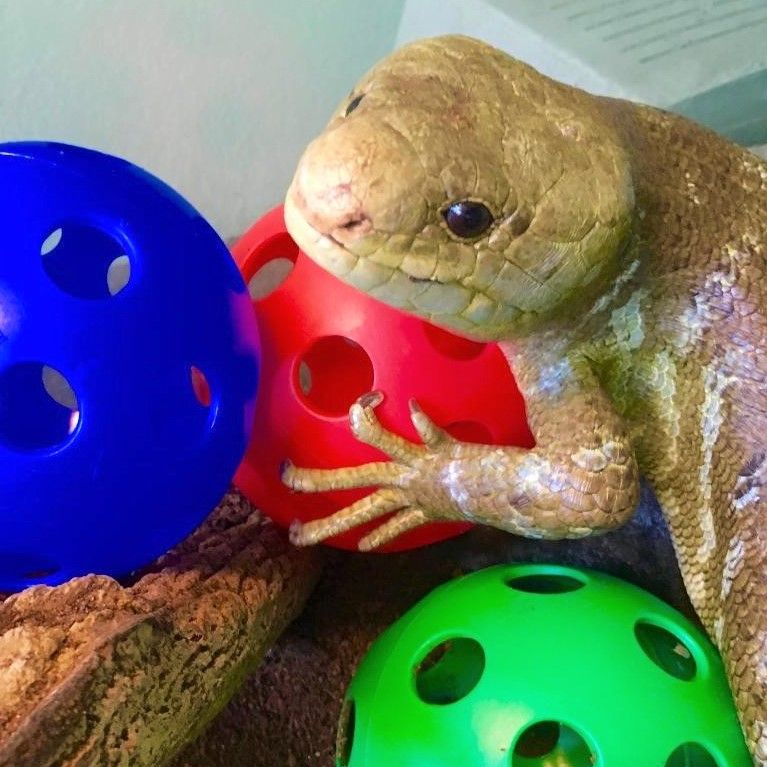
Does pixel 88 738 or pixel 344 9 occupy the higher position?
pixel 344 9

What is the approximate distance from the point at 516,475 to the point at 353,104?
596 millimetres

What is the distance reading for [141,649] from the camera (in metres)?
1.16

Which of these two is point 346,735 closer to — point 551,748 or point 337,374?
point 551,748

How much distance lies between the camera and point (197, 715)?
4.32 feet

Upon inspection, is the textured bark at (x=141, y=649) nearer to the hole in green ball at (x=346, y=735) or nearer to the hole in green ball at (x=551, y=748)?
the hole in green ball at (x=346, y=735)

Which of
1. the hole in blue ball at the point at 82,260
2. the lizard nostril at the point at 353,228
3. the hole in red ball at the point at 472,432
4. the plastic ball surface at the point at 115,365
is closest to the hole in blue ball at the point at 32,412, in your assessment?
the plastic ball surface at the point at 115,365

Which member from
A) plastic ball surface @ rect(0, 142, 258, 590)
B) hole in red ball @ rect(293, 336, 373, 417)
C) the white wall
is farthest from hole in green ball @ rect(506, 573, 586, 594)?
the white wall

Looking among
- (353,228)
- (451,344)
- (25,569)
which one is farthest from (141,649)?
(451,344)

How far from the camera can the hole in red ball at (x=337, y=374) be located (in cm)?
167

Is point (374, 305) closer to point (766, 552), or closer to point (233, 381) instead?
point (233, 381)

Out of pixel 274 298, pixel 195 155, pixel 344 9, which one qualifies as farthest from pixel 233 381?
pixel 344 9

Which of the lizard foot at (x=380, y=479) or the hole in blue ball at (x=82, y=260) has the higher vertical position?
the hole in blue ball at (x=82, y=260)

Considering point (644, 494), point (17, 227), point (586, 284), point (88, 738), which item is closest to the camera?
point (88, 738)

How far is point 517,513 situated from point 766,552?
0.36 meters
